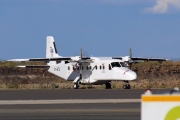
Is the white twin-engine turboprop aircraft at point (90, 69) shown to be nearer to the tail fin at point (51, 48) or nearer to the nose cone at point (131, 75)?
the nose cone at point (131, 75)

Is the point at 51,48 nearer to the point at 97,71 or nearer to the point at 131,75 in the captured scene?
the point at 97,71

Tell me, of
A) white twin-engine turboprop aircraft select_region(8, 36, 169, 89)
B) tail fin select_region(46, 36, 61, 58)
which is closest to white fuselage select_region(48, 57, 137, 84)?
white twin-engine turboprop aircraft select_region(8, 36, 169, 89)

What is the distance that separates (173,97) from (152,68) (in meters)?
62.3

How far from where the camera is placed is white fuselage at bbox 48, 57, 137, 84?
44.3 m

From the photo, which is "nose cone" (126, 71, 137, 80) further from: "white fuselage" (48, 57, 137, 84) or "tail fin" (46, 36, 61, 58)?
"tail fin" (46, 36, 61, 58)

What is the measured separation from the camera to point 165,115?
5391mm

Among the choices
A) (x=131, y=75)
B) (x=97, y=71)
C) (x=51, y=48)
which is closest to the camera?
(x=131, y=75)

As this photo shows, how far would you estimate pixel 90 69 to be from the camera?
48125mm

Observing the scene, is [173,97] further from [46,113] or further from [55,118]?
[46,113]

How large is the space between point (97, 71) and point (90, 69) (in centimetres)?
96

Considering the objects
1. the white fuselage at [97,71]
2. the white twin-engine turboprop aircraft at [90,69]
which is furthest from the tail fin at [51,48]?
the white fuselage at [97,71]

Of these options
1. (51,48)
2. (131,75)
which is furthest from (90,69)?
(51,48)

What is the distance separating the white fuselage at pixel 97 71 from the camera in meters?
44.3

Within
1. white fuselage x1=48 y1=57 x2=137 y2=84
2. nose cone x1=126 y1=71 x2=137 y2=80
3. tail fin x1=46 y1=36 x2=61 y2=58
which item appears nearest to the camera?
nose cone x1=126 y1=71 x2=137 y2=80
